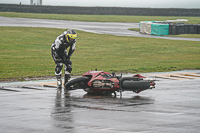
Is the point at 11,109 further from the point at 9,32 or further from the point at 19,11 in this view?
the point at 19,11

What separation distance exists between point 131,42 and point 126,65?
47.7ft

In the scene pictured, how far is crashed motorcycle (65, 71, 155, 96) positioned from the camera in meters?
12.5

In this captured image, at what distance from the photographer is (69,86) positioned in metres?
13.5

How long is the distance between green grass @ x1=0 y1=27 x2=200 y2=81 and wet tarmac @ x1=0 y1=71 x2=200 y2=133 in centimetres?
472

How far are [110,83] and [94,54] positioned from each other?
588 inches

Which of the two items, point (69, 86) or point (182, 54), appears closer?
point (69, 86)

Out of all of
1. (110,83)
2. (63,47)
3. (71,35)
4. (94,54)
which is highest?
(71,35)

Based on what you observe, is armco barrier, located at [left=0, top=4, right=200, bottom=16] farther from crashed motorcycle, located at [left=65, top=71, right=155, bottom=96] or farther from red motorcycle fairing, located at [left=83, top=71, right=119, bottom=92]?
red motorcycle fairing, located at [left=83, top=71, right=119, bottom=92]

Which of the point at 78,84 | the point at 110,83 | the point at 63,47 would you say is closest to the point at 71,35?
the point at 63,47

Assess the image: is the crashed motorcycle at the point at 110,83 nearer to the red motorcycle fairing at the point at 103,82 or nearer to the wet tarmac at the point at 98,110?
the red motorcycle fairing at the point at 103,82

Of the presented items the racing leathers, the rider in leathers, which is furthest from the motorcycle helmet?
the racing leathers

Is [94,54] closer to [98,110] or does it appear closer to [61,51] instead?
[61,51]

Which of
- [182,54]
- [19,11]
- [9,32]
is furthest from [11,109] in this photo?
[19,11]

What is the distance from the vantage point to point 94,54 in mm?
27422
